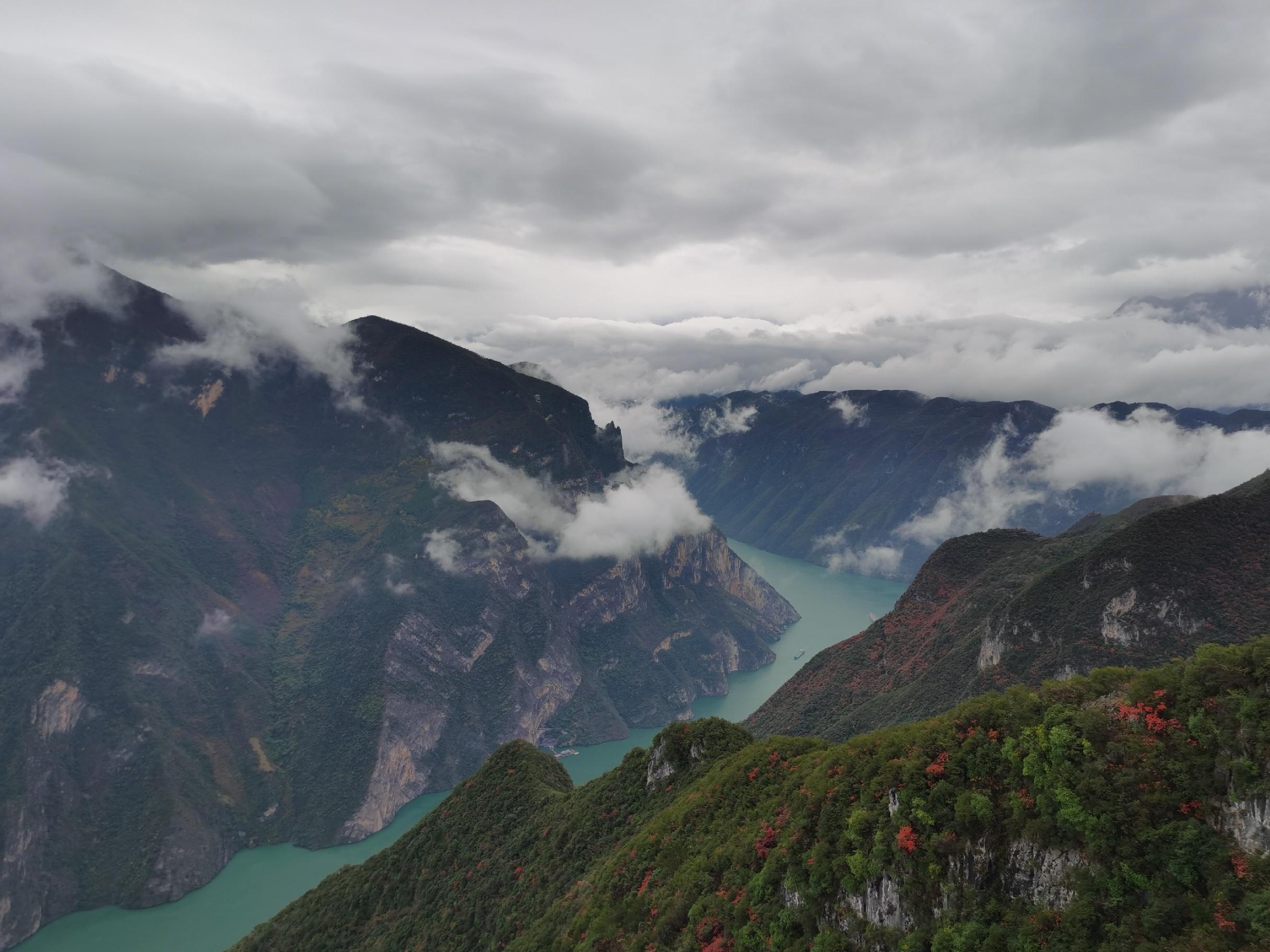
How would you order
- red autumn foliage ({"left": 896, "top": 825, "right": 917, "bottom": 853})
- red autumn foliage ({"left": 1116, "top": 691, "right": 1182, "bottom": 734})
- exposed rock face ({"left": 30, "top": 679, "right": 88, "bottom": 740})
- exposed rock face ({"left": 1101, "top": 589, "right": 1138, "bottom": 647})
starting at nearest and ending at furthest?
red autumn foliage ({"left": 1116, "top": 691, "right": 1182, "bottom": 734}), red autumn foliage ({"left": 896, "top": 825, "right": 917, "bottom": 853}), exposed rock face ({"left": 1101, "top": 589, "right": 1138, "bottom": 647}), exposed rock face ({"left": 30, "top": 679, "right": 88, "bottom": 740})

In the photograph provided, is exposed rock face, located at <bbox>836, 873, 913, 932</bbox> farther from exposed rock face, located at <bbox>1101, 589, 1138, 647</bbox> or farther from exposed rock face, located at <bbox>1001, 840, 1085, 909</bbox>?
exposed rock face, located at <bbox>1101, 589, 1138, 647</bbox>

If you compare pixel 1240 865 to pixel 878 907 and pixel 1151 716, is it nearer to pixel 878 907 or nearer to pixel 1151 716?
pixel 1151 716

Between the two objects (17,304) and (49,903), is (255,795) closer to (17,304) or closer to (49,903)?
(49,903)

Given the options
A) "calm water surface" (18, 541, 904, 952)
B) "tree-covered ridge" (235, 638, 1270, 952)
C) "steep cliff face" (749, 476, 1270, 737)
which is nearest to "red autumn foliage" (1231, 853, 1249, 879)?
"tree-covered ridge" (235, 638, 1270, 952)

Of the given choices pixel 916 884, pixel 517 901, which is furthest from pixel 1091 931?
pixel 517 901

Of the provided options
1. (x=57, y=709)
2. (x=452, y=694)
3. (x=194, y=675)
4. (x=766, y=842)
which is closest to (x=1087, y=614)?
(x=766, y=842)

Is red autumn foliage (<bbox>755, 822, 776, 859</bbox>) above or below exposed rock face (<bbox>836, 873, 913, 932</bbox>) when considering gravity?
below

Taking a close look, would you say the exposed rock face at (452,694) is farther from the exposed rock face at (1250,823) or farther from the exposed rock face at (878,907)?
the exposed rock face at (1250,823)

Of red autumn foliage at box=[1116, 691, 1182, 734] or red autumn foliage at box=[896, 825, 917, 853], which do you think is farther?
red autumn foliage at box=[896, 825, 917, 853]

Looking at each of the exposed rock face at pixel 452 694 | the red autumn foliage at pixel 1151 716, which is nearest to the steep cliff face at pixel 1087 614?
the red autumn foliage at pixel 1151 716
